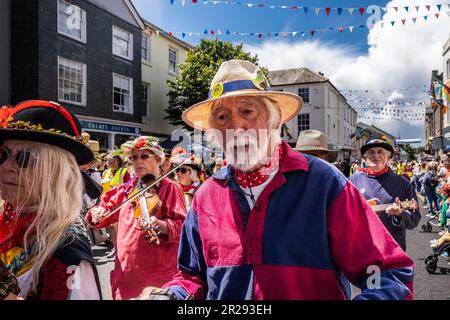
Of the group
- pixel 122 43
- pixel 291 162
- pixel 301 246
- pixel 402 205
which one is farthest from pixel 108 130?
pixel 301 246

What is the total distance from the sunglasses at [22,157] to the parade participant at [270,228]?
735 millimetres

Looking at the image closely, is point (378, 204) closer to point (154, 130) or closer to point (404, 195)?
point (404, 195)

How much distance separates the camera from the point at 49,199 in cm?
143

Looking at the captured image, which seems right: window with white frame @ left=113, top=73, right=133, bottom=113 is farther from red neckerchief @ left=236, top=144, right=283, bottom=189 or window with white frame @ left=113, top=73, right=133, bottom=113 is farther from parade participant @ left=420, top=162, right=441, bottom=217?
red neckerchief @ left=236, top=144, right=283, bottom=189

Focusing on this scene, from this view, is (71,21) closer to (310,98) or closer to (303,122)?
(310,98)

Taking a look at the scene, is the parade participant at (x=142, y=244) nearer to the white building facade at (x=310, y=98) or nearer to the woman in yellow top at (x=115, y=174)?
the woman in yellow top at (x=115, y=174)

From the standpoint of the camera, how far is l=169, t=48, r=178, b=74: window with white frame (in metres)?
21.7

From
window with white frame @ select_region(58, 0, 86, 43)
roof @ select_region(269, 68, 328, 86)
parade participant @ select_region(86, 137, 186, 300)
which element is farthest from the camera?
roof @ select_region(269, 68, 328, 86)

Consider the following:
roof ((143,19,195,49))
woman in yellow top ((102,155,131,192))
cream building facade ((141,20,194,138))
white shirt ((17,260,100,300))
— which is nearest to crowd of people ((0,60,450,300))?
white shirt ((17,260,100,300))

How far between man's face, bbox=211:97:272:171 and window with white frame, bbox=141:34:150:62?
763 inches

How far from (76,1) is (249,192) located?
1624 cm

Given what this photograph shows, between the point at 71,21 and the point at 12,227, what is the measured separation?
15547 millimetres

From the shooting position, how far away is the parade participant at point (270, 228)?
4.17ft

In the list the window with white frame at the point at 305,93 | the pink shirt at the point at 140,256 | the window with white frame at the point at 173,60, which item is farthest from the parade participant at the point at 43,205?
the window with white frame at the point at 305,93
